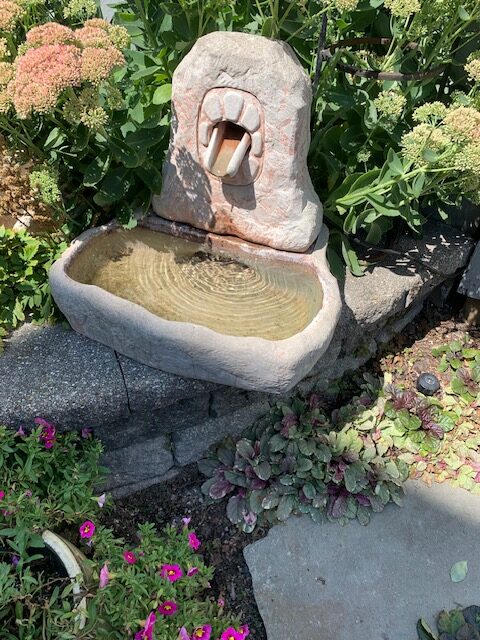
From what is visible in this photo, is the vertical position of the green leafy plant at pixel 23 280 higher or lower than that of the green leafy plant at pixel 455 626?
higher

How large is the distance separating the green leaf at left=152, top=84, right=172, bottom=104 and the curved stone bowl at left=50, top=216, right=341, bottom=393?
725mm

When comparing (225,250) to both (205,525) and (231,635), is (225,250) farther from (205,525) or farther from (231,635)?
(231,635)

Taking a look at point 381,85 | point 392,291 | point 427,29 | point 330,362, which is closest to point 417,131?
point 427,29

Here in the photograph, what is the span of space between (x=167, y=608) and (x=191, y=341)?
0.80m

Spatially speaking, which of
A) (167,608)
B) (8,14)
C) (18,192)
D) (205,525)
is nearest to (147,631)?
(167,608)

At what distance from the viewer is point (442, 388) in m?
2.87

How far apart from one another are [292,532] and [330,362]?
77cm

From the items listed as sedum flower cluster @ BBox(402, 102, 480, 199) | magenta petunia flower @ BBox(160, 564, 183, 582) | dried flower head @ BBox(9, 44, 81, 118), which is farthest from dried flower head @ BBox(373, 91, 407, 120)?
magenta petunia flower @ BBox(160, 564, 183, 582)

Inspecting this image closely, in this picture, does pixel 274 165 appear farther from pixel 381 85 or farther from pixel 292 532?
pixel 292 532

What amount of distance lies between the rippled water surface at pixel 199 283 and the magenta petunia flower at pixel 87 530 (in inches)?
29.3

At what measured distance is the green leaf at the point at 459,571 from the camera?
219cm

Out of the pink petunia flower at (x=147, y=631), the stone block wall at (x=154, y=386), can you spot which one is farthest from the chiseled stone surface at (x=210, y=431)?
the pink petunia flower at (x=147, y=631)

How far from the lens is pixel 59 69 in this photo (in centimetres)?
165

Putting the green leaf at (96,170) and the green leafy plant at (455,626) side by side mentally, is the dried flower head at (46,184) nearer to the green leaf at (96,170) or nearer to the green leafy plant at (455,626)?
the green leaf at (96,170)
